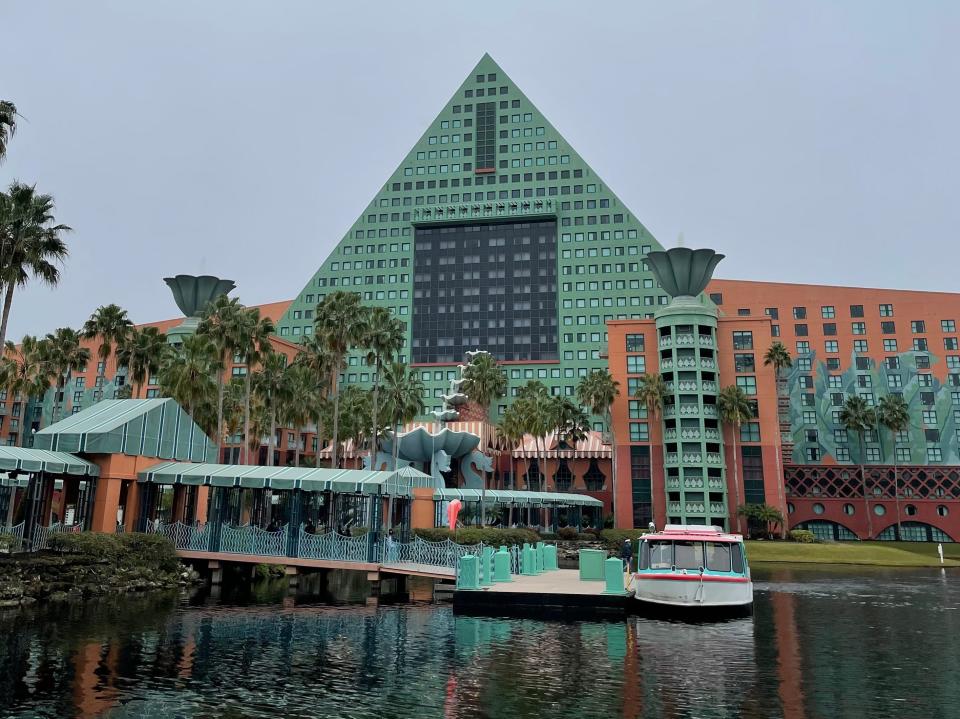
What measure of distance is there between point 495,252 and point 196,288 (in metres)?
53.1

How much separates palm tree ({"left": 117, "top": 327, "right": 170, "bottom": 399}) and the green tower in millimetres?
56658

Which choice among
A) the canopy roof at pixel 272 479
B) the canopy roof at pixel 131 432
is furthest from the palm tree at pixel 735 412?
the canopy roof at pixel 131 432

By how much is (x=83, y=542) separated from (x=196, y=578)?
7.68 m

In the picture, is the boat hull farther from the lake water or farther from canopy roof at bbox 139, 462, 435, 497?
canopy roof at bbox 139, 462, 435, 497

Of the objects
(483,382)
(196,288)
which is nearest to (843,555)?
(483,382)

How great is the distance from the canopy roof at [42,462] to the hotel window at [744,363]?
7533 cm

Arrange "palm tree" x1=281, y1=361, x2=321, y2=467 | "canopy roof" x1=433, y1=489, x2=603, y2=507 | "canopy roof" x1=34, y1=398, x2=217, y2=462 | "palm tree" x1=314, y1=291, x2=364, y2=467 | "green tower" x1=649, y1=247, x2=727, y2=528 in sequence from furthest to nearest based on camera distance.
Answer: "green tower" x1=649, y1=247, x2=727, y2=528 < "canopy roof" x1=433, y1=489, x2=603, y2=507 < "palm tree" x1=281, y1=361, x2=321, y2=467 < "palm tree" x1=314, y1=291, x2=364, y2=467 < "canopy roof" x1=34, y1=398, x2=217, y2=462

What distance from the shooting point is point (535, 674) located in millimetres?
21000

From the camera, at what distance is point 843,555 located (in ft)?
248

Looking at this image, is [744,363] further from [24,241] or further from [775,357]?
[24,241]

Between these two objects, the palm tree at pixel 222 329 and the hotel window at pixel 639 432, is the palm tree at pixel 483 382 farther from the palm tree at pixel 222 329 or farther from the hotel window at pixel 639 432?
the palm tree at pixel 222 329

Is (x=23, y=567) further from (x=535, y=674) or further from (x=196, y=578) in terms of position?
(x=535, y=674)

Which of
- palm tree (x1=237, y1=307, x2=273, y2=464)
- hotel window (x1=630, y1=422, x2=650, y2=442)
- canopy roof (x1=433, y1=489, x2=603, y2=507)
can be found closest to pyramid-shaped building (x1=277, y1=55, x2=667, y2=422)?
hotel window (x1=630, y1=422, x2=650, y2=442)

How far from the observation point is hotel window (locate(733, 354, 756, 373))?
94.9 meters
